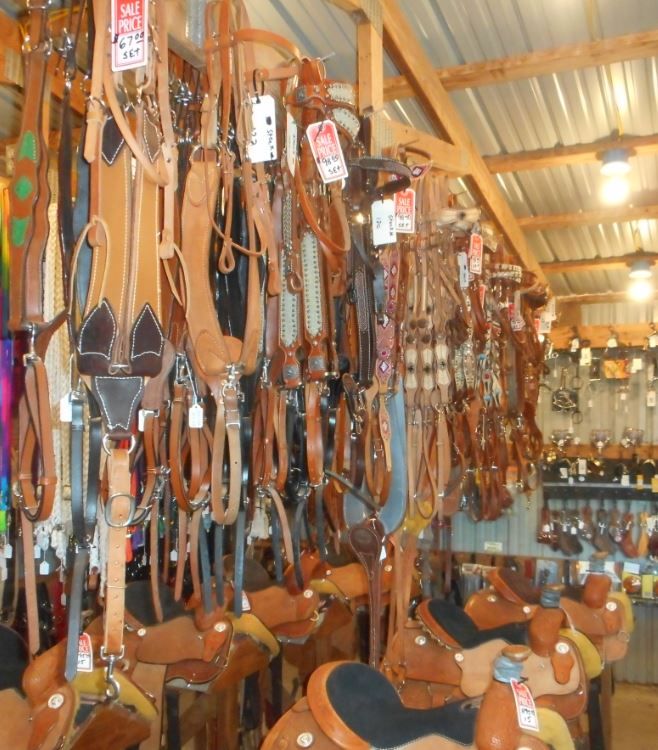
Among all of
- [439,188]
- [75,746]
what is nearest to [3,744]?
[75,746]

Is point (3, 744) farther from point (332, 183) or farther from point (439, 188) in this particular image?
point (439, 188)

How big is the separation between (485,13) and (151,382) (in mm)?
2649

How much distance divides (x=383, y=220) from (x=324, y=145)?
52 centimetres

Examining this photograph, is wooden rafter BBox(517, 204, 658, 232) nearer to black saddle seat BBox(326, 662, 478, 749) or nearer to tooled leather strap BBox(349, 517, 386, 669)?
tooled leather strap BBox(349, 517, 386, 669)

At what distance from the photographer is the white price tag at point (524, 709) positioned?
167 centimetres

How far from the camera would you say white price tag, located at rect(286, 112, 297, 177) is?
81.7 inches

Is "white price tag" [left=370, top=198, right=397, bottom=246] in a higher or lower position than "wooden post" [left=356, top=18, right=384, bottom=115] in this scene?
lower

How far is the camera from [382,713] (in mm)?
1769

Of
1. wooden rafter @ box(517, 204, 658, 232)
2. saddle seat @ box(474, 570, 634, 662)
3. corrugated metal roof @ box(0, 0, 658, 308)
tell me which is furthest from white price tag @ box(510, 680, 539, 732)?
wooden rafter @ box(517, 204, 658, 232)

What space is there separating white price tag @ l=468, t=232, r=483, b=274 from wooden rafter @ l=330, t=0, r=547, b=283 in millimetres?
702

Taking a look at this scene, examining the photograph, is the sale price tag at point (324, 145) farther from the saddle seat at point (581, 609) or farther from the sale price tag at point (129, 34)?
the saddle seat at point (581, 609)

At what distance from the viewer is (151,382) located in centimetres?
176

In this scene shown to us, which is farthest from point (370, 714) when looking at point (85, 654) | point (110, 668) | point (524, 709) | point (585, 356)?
point (585, 356)

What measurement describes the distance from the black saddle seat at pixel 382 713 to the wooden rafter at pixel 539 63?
2.87 metres
